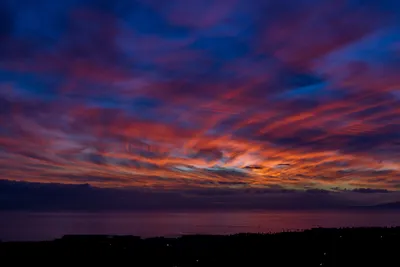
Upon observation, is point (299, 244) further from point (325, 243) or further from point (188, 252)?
point (188, 252)

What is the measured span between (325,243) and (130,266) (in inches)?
958

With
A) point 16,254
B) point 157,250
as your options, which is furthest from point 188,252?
point 16,254

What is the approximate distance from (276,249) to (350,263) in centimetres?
979

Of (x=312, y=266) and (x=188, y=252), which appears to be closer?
(x=312, y=266)

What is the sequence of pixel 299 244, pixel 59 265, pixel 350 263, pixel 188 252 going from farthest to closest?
1. pixel 299 244
2. pixel 188 252
3. pixel 350 263
4. pixel 59 265

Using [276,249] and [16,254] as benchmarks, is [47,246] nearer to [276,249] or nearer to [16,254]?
[16,254]

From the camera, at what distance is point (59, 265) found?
34.7 m

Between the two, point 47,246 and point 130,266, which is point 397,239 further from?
point 47,246

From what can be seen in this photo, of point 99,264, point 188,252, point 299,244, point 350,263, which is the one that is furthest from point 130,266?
point 299,244

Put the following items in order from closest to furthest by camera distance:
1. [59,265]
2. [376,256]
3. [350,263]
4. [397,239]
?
[59,265] → [350,263] → [376,256] → [397,239]

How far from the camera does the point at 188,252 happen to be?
44.5m

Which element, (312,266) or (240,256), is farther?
(240,256)

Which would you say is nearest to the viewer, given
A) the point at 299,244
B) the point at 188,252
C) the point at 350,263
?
the point at 350,263

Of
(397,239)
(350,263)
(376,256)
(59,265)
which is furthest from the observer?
(397,239)
